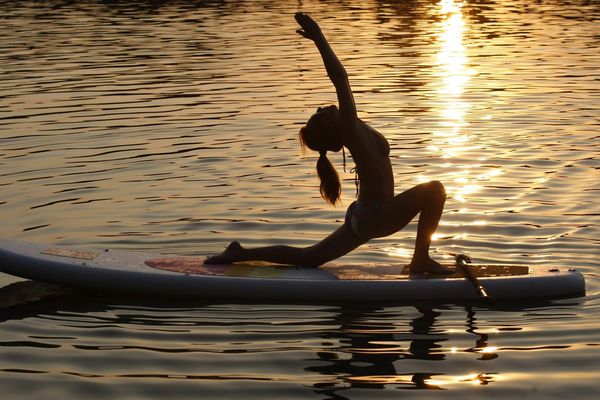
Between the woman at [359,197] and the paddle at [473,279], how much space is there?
0.45 feet

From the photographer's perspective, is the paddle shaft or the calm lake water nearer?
the calm lake water

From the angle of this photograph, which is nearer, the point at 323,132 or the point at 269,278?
the point at 323,132

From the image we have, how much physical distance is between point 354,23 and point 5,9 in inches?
520

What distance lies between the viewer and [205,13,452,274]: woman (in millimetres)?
8922

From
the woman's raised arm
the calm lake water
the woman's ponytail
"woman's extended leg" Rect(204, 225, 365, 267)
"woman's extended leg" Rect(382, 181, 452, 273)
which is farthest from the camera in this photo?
"woman's extended leg" Rect(204, 225, 365, 267)

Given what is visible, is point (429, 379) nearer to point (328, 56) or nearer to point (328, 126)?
point (328, 126)

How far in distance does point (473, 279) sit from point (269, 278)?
5.17 ft

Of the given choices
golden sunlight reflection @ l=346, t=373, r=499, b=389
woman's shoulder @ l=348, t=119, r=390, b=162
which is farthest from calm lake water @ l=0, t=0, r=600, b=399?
woman's shoulder @ l=348, t=119, r=390, b=162

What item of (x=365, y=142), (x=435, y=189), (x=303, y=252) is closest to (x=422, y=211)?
(x=435, y=189)

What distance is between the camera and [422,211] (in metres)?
9.34

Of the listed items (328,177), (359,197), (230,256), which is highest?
(328,177)

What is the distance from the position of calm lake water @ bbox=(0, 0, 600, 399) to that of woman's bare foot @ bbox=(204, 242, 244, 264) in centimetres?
53

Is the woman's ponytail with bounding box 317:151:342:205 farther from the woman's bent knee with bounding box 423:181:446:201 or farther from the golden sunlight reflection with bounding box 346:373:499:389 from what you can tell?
the golden sunlight reflection with bounding box 346:373:499:389

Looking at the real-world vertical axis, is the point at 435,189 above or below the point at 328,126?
below
